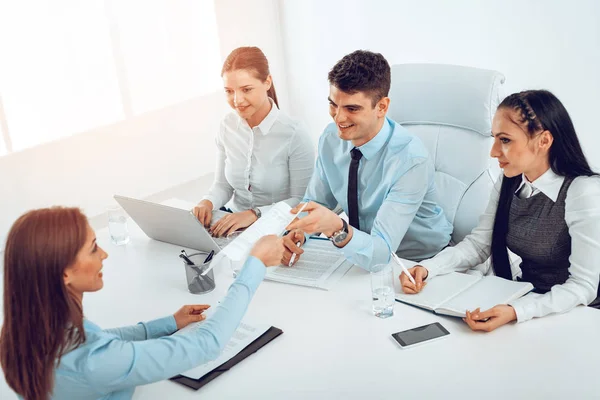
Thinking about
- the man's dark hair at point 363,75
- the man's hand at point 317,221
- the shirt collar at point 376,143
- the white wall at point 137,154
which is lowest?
the white wall at point 137,154

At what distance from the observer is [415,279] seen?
6.23ft

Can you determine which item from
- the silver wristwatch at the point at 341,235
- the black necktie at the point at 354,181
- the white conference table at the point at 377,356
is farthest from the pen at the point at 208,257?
the black necktie at the point at 354,181

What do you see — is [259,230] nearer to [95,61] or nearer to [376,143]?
[376,143]

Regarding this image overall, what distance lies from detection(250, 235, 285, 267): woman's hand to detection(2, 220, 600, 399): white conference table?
0.21m

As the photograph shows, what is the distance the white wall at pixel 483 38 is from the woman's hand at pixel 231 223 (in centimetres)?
168

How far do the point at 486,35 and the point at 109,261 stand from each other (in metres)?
2.52

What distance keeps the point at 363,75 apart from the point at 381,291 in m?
0.80

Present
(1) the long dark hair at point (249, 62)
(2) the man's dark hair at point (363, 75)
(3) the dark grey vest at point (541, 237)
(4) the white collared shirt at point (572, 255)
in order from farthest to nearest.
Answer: (1) the long dark hair at point (249, 62) → (2) the man's dark hair at point (363, 75) → (3) the dark grey vest at point (541, 237) → (4) the white collared shirt at point (572, 255)

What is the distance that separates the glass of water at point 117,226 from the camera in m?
2.41

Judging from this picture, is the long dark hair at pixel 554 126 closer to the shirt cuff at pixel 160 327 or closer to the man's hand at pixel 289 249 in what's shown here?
the man's hand at pixel 289 249

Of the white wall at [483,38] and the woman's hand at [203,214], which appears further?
the white wall at [483,38]

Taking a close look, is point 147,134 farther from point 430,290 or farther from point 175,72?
point 430,290

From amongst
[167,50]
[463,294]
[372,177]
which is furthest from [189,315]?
[167,50]

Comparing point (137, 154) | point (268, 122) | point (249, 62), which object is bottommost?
point (137, 154)
